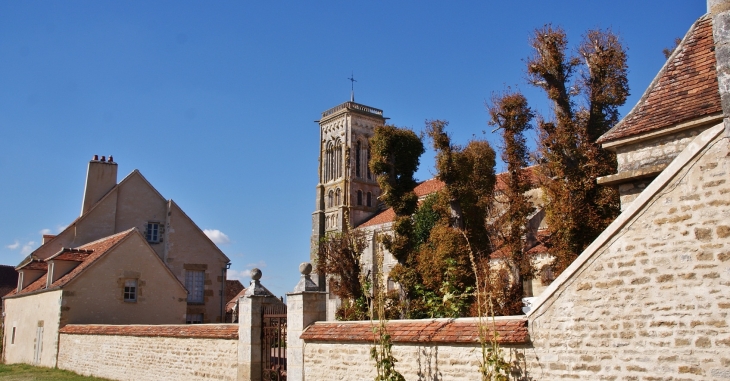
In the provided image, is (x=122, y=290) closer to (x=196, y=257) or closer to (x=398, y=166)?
(x=196, y=257)

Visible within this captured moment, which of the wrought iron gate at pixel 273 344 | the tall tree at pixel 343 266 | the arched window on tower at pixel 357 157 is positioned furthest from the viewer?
the arched window on tower at pixel 357 157

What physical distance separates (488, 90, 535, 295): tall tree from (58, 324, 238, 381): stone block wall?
9164 millimetres

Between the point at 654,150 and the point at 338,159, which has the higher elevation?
the point at 338,159

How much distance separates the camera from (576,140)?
1511 centimetres

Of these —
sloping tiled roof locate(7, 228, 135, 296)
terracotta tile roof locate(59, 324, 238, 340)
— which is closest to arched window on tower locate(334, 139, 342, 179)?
sloping tiled roof locate(7, 228, 135, 296)

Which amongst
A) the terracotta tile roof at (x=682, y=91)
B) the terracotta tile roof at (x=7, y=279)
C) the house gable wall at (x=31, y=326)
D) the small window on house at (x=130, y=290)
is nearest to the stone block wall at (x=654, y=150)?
the terracotta tile roof at (x=682, y=91)

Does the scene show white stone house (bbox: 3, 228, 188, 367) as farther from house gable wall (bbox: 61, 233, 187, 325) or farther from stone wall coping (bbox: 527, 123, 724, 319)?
stone wall coping (bbox: 527, 123, 724, 319)

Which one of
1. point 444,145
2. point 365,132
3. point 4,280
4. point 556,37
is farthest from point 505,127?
point 365,132

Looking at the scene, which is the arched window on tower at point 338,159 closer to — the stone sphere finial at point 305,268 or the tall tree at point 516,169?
the tall tree at point 516,169

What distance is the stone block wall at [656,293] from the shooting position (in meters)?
5.98

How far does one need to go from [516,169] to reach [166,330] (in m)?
10.9

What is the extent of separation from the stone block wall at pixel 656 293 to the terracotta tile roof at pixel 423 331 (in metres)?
0.32

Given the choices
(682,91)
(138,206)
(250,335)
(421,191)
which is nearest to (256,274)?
(250,335)

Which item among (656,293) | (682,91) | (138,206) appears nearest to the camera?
(656,293)
